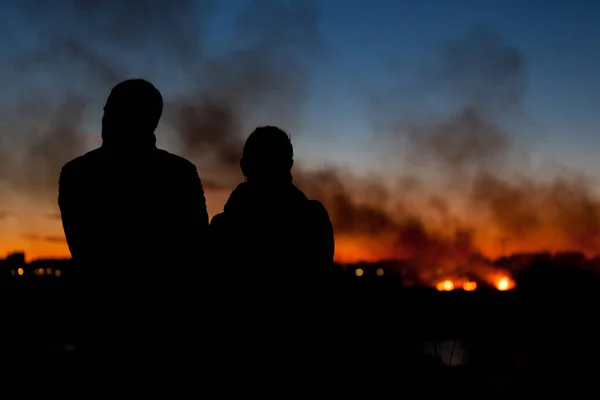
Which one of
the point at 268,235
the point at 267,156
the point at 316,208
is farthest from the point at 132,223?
the point at 316,208

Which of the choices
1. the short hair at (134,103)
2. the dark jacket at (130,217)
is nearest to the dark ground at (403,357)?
the dark jacket at (130,217)

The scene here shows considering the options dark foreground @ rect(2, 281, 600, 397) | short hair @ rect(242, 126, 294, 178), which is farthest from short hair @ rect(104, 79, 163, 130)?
dark foreground @ rect(2, 281, 600, 397)

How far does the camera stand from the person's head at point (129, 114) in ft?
11.8

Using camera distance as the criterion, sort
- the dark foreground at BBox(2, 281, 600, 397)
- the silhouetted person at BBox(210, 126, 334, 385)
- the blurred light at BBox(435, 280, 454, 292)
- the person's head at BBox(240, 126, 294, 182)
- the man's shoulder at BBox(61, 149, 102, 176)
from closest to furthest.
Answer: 1. the dark foreground at BBox(2, 281, 600, 397)
2. the man's shoulder at BBox(61, 149, 102, 176)
3. the silhouetted person at BBox(210, 126, 334, 385)
4. the person's head at BBox(240, 126, 294, 182)
5. the blurred light at BBox(435, 280, 454, 292)

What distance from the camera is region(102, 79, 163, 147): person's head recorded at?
3602mm

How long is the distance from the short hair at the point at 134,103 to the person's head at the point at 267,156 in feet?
2.20

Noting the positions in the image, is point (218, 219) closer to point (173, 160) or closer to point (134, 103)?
point (173, 160)

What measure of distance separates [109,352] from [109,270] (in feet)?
1.51

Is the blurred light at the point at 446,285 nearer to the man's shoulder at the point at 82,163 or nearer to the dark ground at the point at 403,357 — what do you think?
the dark ground at the point at 403,357

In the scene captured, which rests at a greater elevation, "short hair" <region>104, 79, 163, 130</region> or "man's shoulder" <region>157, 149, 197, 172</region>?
"short hair" <region>104, 79, 163, 130</region>

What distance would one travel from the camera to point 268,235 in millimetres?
3896

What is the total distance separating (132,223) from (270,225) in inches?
34.6

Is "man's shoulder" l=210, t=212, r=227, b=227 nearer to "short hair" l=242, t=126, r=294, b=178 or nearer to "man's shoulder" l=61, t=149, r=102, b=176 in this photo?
"short hair" l=242, t=126, r=294, b=178

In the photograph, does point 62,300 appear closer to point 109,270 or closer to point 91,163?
point 109,270
